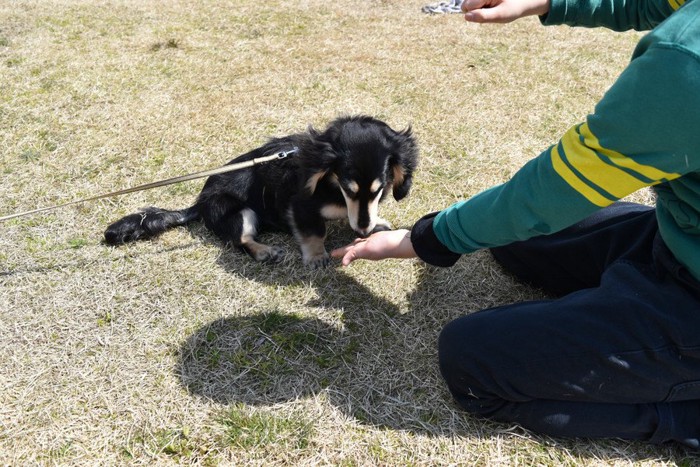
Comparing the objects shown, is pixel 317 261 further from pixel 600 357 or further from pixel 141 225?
pixel 600 357

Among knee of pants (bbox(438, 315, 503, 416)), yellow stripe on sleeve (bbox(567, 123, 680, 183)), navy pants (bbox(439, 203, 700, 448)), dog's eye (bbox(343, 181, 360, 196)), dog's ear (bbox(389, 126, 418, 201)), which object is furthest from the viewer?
dog's ear (bbox(389, 126, 418, 201))

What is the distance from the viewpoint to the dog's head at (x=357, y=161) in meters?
2.61

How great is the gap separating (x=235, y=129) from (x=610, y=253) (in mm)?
2799

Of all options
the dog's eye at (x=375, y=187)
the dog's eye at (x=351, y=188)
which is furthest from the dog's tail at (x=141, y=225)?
the dog's eye at (x=375, y=187)

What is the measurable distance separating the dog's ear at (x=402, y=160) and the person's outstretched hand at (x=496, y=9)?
790 mm

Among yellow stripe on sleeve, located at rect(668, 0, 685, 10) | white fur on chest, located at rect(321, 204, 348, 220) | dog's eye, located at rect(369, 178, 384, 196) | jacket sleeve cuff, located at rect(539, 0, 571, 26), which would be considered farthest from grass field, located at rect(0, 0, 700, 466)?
yellow stripe on sleeve, located at rect(668, 0, 685, 10)

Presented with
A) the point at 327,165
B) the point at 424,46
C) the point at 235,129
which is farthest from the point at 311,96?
the point at 327,165

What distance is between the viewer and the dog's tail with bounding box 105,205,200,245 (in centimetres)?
284

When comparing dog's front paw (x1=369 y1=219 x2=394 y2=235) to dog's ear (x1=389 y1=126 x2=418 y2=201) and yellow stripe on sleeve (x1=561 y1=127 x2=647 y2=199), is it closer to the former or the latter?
dog's ear (x1=389 y1=126 x2=418 y2=201)

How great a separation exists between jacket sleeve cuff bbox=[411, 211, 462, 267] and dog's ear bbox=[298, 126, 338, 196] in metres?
0.81

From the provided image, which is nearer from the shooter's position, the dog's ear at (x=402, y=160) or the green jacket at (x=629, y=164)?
the green jacket at (x=629, y=164)

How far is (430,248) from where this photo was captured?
1.97m

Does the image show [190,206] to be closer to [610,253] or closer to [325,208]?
[325,208]

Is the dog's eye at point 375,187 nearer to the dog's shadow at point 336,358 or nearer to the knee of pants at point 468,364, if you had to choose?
the dog's shadow at point 336,358
